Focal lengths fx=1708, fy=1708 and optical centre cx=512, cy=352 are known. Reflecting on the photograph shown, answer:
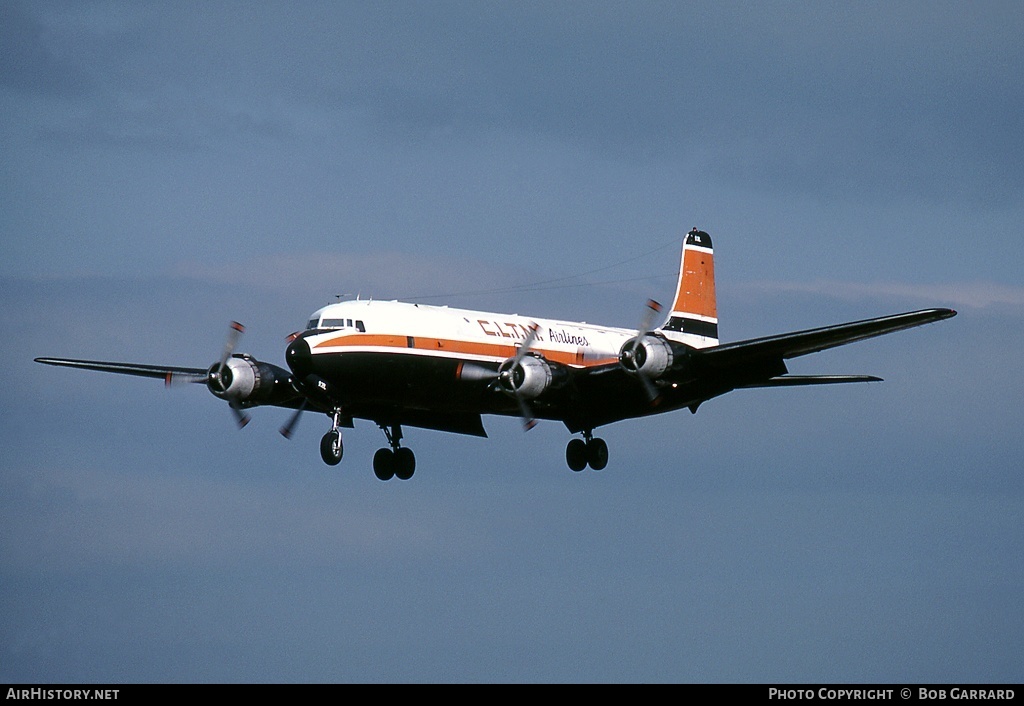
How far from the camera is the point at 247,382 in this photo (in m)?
46.7

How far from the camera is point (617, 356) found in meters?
51.2

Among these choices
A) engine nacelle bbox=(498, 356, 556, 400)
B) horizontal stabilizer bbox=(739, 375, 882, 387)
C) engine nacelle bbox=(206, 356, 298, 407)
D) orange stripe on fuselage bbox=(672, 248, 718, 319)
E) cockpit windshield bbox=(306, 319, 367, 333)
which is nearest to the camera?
cockpit windshield bbox=(306, 319, 367, 333)

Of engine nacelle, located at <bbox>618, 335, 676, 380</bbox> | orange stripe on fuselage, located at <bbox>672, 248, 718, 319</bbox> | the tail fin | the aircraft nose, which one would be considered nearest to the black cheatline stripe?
the tail fin

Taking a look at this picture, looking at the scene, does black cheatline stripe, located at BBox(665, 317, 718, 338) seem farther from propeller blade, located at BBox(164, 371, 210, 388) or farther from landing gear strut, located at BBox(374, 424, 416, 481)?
propeller blade, located at BBox(164, 371, 210, 388)

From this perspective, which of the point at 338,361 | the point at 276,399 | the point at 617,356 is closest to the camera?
the point at 338,361

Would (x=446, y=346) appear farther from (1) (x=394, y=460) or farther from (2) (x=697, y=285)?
(2) (x=697, y=285)

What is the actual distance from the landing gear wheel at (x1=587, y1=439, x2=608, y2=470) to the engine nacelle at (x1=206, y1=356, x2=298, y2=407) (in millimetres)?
A: 8783

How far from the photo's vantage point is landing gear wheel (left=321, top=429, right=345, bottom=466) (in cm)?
4472

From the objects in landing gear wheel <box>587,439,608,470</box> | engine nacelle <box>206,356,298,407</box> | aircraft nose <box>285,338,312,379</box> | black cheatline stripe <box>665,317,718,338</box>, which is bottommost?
landing gear wheel <box>587,439,608,470</box>

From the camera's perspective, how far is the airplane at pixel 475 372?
44.4 m

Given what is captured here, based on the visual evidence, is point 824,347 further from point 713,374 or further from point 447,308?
point 447,308
